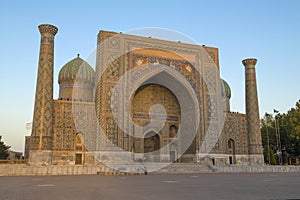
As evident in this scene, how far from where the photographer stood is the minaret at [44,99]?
1525cm

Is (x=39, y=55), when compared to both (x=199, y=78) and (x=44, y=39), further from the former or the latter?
(x=199, y=78)

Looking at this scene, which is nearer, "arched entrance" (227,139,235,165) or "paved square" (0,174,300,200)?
"paved square" (0,174,300,200)

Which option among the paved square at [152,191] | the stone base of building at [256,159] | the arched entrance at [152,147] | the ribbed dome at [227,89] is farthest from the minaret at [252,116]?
the paved square at [152,191]

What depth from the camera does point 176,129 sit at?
2097cm

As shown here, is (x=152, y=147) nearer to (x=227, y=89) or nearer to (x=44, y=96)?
(x=44, y=96)

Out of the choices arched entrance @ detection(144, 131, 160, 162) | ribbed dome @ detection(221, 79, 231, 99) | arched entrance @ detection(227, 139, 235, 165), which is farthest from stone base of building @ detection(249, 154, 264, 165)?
ribbed dome @ detection(221, 79, 231, 99)

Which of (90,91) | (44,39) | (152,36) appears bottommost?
(90,91)

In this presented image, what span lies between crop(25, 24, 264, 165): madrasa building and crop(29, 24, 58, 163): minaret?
5 cm

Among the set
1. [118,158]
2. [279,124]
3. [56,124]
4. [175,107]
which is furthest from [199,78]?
[279,124]

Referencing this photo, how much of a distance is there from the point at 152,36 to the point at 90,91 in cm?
724

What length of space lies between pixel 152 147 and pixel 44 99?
8256 mm

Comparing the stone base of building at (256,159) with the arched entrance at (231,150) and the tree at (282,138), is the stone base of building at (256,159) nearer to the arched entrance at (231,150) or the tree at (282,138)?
the arched entrance at (231,150)

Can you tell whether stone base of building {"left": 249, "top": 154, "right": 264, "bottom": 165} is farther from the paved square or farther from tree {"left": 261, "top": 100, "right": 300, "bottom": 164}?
the paved square

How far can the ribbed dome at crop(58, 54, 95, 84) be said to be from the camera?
2330 centimetres
